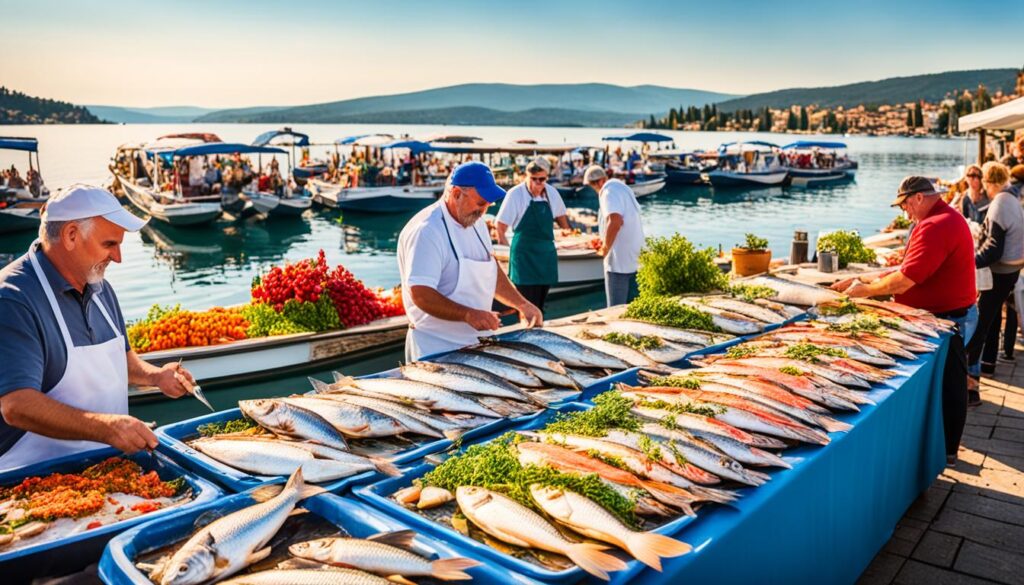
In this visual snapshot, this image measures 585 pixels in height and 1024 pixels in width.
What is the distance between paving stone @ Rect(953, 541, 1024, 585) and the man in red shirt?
121 cm

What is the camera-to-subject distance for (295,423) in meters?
2.94

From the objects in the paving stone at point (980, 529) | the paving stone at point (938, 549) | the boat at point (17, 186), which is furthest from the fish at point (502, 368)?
the boat at point (17, 186)

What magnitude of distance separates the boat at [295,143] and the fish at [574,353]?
37.3 meters

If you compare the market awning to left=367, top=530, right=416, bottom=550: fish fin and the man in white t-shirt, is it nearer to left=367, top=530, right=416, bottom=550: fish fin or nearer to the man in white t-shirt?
the man in white t-shirt

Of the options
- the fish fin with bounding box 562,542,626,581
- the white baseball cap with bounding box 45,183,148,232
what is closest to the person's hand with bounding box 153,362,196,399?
the white baseball cap with bounding box 45,183,148,232

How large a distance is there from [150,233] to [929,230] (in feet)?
106

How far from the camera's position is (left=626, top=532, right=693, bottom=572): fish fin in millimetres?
2037

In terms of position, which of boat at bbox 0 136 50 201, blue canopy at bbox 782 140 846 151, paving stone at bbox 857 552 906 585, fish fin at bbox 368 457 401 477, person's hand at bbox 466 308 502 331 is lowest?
paving stone at bbox 857 552 906 585

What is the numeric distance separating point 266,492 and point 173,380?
1.29m

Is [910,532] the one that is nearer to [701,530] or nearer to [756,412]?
[756,412]

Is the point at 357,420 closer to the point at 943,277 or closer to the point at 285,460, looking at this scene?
the point at 285,460

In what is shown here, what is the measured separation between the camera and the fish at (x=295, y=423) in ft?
9.43

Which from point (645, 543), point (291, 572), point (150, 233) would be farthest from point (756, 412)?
point (150, 233)

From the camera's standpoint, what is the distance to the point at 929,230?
5.28m
